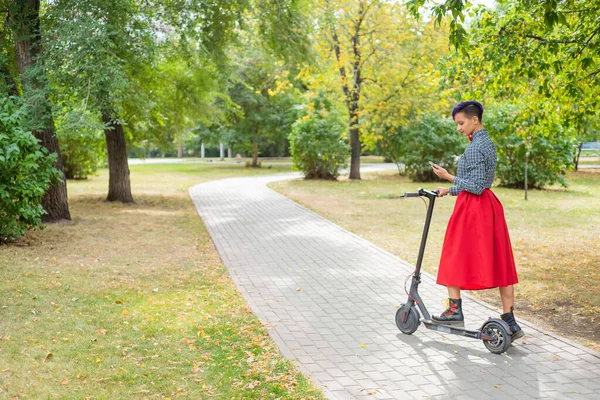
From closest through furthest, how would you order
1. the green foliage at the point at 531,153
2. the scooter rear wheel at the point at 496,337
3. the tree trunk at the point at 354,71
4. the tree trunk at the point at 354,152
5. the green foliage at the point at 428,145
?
→ the scooter rear wheel at the point at 496,337, the green foliage at the point at 531,153, the tree trunk at the point at 354,71, the green foliage at the point at 428,145, the tree trunk at the point at 354,152

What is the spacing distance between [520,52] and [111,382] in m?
6.98

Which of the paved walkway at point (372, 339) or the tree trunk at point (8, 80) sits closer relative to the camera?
the paved walkway at point (372, 339)

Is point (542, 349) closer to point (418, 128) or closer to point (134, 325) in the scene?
point (134, 325)

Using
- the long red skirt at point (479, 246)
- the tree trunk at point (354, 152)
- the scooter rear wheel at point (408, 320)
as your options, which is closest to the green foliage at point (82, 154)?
the tree trunk at point (354, 152)

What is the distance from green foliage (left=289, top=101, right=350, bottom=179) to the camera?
25219mm

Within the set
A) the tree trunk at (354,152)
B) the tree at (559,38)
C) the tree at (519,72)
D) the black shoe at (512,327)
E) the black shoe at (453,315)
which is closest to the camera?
the black shoe at (512,327)

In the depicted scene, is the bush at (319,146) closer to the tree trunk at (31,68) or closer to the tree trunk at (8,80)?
the tree trunk at (31,68)

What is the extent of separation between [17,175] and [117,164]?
756 centimetres

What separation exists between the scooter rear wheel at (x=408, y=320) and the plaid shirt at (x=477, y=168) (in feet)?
3.91

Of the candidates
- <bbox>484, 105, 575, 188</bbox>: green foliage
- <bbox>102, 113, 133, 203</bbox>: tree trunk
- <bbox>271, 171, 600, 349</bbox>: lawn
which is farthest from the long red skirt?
<bbox>484, 105, 575, 188</bbox>: green foliage

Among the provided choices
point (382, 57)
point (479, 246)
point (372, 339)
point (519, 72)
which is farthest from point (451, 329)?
point (382, 57)

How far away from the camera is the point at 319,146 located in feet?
82.9

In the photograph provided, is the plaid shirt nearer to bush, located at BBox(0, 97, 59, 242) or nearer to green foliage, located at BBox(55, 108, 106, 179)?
bush, located at BBox(0, 97, 59, 242)

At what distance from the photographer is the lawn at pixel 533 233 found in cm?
697
